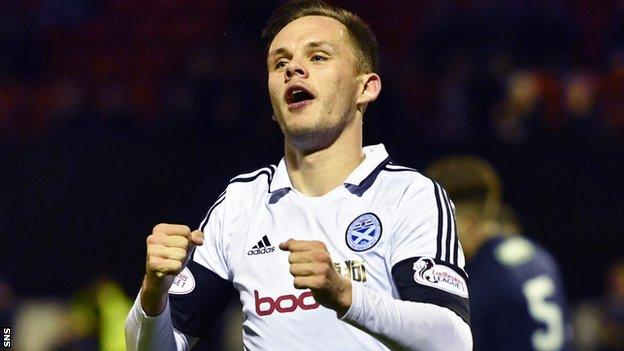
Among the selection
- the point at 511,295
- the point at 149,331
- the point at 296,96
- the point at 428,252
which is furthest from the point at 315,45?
the point at 511,295

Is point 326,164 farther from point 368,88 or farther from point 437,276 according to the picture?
point 437,276

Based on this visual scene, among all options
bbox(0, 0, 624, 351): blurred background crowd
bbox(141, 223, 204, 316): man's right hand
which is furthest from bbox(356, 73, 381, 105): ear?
bbox(0, 0, 624, 351): blurred background crowd

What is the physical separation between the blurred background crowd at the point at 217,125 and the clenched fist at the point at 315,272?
161 inches

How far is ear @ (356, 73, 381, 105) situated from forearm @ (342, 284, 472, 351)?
2.64 ft

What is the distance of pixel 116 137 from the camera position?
771cm

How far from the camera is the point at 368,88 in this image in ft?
11.2

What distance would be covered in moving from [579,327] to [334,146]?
175 inches

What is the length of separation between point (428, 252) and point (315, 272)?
1.78 ft

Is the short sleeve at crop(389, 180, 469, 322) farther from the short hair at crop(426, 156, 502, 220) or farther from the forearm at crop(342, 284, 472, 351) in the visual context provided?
the short hair at crop(426, 156, 502, 220)

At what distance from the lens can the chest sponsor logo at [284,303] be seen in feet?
9.94

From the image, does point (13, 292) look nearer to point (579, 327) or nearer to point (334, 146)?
point (579, 327)

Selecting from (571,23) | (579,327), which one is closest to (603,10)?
(571,23)

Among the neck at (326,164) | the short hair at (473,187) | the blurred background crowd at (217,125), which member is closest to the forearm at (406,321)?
the neck at (326,164)

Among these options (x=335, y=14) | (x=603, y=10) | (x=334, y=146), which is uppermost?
(x=335, y=14)
